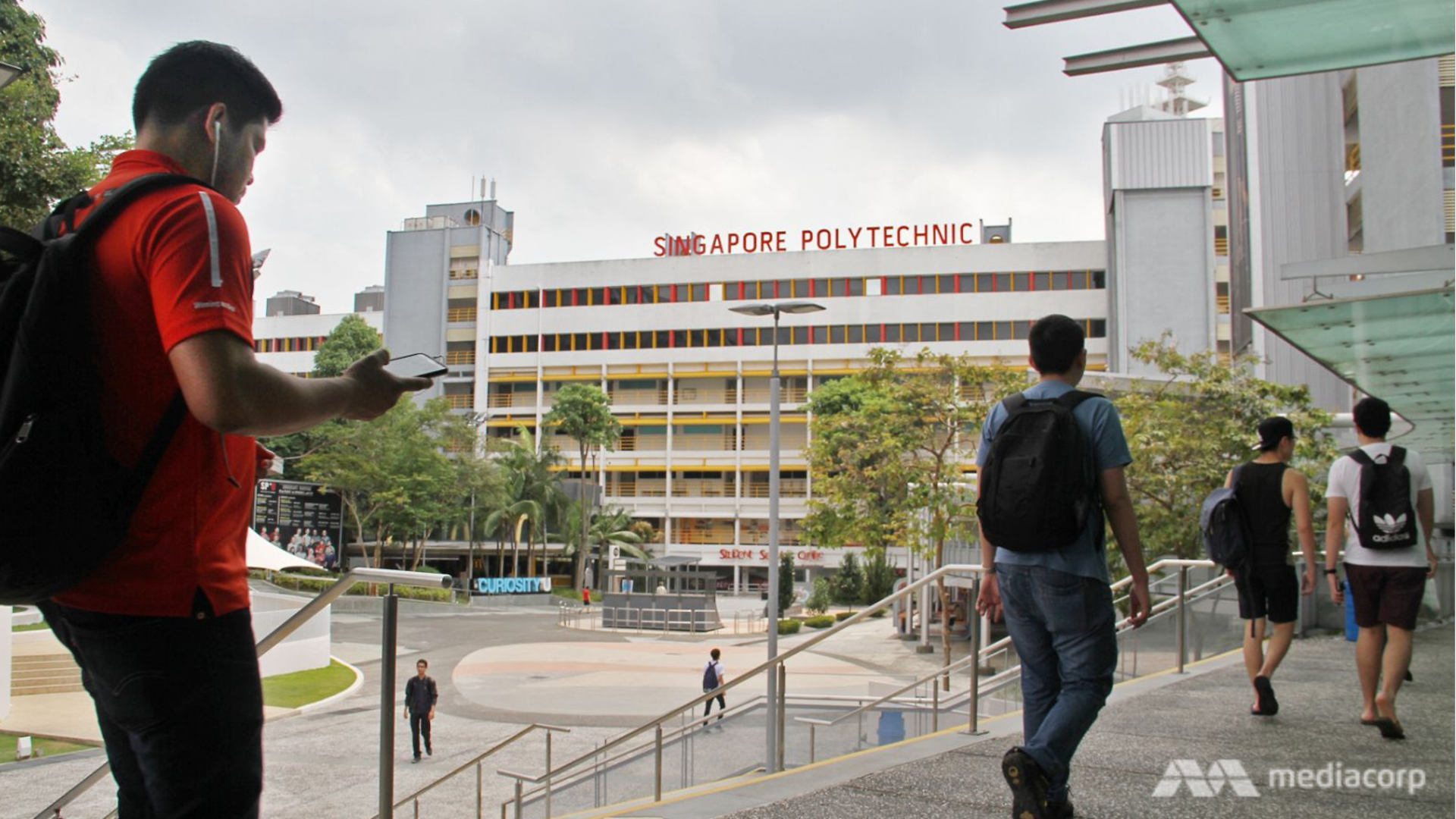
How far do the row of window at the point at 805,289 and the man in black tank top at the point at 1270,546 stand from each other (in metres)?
58.5

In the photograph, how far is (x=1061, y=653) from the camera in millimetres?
3398

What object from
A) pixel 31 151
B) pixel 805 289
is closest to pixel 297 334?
pixel 805 289

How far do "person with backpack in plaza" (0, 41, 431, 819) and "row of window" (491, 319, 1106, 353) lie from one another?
60102 mm

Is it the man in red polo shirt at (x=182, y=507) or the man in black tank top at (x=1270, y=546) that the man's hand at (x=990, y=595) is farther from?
the man in red polo shirt at (x=182, y=507)

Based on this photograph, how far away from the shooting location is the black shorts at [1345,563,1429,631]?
4.83m

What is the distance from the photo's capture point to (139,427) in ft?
4.91

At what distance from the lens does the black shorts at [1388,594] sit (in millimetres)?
4832

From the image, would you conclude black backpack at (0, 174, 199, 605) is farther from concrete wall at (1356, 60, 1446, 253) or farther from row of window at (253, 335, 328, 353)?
row of window at (253, 335, 328, 353)

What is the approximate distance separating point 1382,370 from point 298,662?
7.27 m

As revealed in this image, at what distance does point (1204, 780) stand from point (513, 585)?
52336 mm

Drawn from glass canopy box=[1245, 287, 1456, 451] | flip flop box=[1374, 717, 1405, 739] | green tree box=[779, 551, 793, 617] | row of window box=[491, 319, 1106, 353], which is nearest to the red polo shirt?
glass canopy box=[1245, 287, 1456, 451]

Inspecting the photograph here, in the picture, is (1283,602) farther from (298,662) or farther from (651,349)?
(651,349)

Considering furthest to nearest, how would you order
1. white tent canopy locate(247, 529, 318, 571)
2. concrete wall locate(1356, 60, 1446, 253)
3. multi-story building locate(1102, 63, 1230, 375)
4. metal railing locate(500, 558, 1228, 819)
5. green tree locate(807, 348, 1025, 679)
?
multi-story building locate(1102, 63, 1230, 375) → green tree locate(807, 348, 1025, 679) → white tent canopy locate(247, 529, 318, 571) → concrete wall locate(1356, 60, 1446, 253) → metal railing locate(500, 558, 1228, 819)

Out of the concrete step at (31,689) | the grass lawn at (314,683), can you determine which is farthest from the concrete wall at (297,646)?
the concrete step at (31,689)
